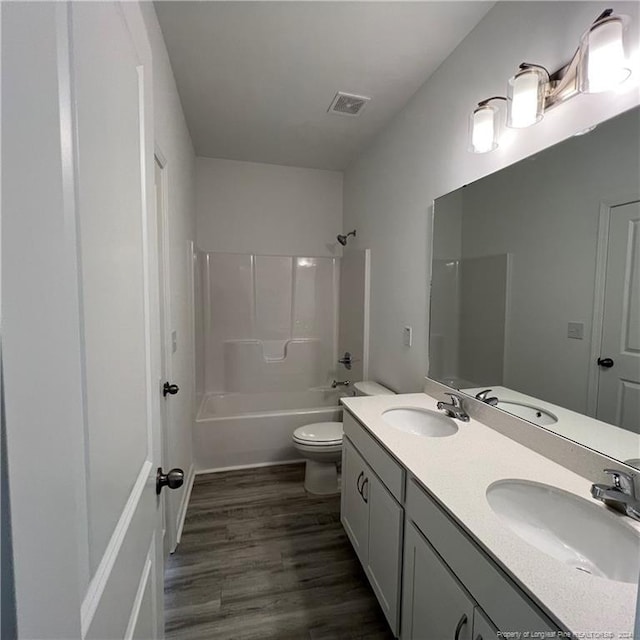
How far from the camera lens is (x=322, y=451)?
2.29 metres

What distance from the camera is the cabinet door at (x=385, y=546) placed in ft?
4.04

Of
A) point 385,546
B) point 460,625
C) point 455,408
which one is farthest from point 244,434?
point 460,625

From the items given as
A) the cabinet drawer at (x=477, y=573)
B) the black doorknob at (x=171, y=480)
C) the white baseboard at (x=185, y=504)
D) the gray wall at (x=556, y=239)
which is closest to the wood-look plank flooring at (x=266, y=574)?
the white baseboard at (x=185, y=504)

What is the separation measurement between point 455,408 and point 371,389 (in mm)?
899

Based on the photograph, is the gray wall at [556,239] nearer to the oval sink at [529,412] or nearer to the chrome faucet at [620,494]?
the oval sink at [529,412]

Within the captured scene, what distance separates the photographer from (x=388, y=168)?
7.77 ft

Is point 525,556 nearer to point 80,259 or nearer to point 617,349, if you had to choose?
point 617,349

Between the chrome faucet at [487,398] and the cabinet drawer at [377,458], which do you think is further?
the chrome faucet at [487,398]

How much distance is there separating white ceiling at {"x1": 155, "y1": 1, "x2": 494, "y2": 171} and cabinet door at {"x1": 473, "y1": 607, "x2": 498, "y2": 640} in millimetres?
2110

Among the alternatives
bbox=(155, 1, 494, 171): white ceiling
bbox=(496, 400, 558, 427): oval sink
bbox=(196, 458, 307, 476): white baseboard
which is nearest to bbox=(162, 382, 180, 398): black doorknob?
bbox=(196, 458, 307, 476): white baseboard

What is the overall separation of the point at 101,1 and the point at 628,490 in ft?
5.19

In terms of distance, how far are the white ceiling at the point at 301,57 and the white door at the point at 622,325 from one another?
3.78 feet


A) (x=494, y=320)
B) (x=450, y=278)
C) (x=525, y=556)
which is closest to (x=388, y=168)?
(x=450, y=278)

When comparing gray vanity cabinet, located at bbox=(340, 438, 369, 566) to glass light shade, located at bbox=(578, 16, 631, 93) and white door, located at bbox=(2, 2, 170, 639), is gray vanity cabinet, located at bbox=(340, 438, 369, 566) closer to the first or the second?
white door, located at bbox=(2, 2, 170, 639)
